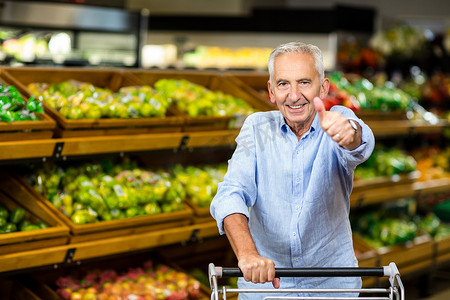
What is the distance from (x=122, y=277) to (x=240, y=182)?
174 cm

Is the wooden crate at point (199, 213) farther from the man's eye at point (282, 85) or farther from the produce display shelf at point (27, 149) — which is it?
the man's eye at point (282, 85)

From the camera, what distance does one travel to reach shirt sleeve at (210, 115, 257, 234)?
7.27ft

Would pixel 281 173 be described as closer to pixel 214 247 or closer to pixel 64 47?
pixel 214 247

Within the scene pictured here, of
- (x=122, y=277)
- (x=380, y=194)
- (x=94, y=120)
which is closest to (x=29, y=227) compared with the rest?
(x=94, y=120)

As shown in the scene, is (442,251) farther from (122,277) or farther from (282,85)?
(282,85)

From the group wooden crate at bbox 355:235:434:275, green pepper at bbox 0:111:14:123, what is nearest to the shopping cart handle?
green pepper at bbox 0:111:14:123

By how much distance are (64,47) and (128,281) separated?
372 cm

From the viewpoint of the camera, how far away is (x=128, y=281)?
377 cm

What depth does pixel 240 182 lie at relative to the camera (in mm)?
2314

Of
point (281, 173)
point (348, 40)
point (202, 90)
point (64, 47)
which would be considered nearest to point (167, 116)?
point (202, 90)

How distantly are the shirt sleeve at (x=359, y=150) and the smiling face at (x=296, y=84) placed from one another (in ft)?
0.51

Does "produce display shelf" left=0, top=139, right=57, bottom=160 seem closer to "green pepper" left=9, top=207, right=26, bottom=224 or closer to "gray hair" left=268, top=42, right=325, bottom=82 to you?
"green pepper" left=9, top=207, right=26, bottom=224

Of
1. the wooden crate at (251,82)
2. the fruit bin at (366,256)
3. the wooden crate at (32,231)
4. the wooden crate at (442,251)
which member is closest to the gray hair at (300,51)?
the wooden crate at (32,231)

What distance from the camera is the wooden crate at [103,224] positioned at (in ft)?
10.7
